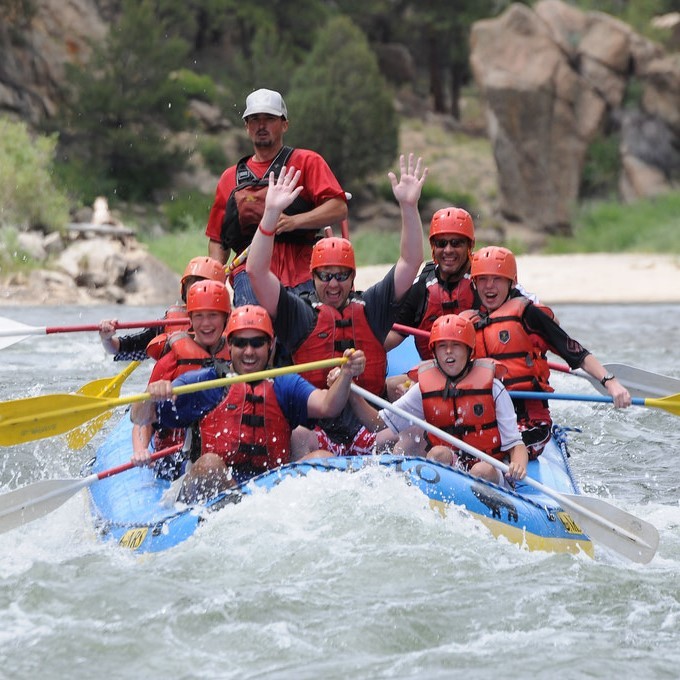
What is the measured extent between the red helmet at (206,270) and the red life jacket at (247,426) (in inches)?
40.0

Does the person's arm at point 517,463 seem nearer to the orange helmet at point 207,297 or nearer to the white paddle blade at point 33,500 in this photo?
the orange helmet at point 207,297

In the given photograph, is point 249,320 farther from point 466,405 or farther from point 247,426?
point 466,405

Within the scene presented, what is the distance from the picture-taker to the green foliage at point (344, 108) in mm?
28359

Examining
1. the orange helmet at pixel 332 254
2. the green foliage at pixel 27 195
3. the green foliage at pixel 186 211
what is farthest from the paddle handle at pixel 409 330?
the green foliage at pixel 186 211

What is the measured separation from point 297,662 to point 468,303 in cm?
253

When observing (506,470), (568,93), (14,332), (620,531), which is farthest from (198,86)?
(620,531)

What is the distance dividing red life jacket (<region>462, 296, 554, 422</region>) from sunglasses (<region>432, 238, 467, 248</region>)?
383 mm

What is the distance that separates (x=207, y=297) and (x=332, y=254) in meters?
0.60

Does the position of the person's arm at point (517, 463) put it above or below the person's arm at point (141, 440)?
below

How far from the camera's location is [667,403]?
5941 mm

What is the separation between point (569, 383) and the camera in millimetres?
11273

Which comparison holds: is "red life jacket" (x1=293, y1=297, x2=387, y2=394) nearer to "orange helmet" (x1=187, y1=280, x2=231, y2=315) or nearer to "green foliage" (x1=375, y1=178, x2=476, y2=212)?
"orange helmet" (x1=187, y1=280, x2=231, y2=315)

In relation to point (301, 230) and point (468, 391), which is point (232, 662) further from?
point (301, 230)

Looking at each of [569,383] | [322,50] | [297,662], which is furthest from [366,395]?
[322,50]
